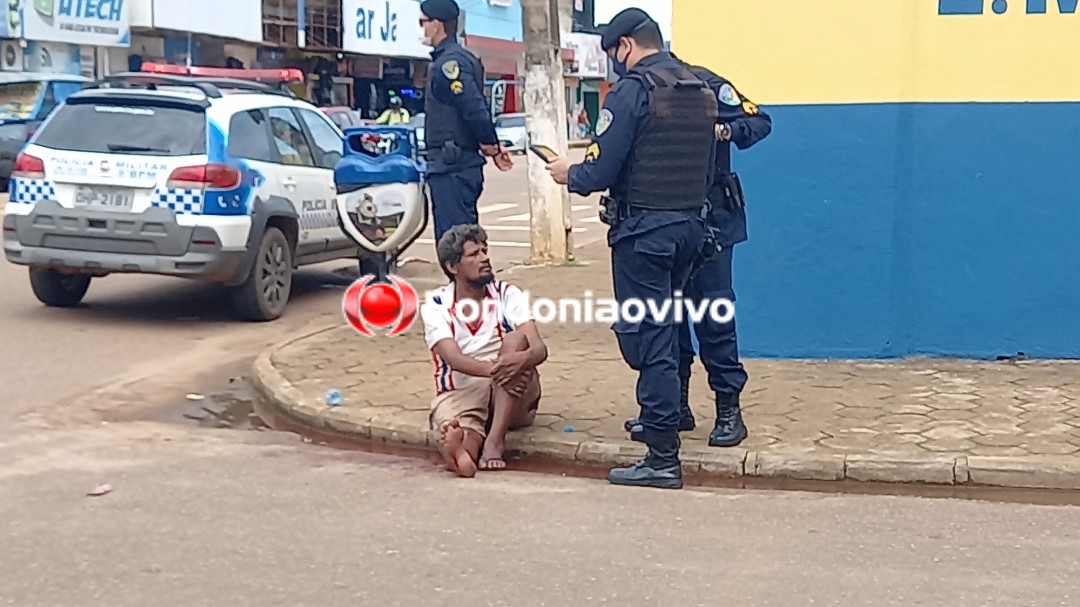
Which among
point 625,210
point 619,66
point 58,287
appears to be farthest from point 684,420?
point 58,287

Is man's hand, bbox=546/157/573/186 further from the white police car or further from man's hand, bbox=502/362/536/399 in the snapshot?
the white police car

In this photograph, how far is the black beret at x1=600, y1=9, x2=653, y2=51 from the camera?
577 cm

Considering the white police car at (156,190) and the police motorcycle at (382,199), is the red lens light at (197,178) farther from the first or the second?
the police motorcycle at (382,199)

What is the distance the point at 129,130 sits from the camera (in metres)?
9.44

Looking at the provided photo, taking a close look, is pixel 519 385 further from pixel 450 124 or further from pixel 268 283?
pixel 268 283

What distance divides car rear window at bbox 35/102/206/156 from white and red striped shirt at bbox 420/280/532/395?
3.81 m

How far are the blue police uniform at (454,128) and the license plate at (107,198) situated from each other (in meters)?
2.35

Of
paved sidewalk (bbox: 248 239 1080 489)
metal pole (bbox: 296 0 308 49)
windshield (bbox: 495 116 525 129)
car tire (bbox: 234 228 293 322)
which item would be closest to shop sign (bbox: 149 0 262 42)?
metal pole (bbox: 296 0 308 49)

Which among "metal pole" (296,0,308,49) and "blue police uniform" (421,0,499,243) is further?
"metal pole" (296,0,308,49)

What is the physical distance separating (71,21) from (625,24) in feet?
78.7

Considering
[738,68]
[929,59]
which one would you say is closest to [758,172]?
[738,68]

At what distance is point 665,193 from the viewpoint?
5629 millimetres

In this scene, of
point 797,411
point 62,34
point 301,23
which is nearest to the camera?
point 797,411

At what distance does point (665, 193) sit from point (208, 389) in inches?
136
